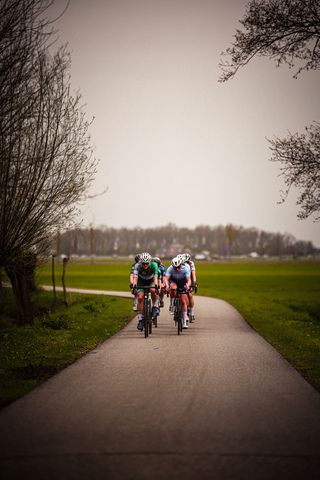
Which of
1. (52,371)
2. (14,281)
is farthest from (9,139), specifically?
(14,281)

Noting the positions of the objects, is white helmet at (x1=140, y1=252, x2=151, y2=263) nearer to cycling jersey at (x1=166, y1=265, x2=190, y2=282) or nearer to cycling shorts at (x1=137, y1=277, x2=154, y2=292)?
cycling shorts at (x1=137, y1=277, x2=154, y2=292)

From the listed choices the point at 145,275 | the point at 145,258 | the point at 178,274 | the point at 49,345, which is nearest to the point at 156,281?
the point at 145,275

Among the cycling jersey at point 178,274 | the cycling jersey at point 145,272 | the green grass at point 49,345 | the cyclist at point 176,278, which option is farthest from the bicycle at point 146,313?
the green grass at point 49,345

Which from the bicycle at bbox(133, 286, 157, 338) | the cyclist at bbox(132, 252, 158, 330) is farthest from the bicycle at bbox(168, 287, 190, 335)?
the bicycle at bbox(133, 286, 157, 338)

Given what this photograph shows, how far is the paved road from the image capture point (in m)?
3.81

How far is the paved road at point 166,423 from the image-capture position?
381 centimetres

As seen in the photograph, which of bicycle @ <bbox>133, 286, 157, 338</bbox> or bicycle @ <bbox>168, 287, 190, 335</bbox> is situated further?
bicycle @ <bbox>168, 287, 190, 335</bbox>

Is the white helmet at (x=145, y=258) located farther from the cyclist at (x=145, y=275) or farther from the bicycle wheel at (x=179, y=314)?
the bicycle wheel at (x=179, y=314)

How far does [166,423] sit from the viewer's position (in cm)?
490

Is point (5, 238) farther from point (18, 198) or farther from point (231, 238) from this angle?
point (231, 238)

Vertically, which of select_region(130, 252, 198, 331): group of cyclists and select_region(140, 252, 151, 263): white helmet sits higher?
select_region(140, 252, 151, 263): white helmet

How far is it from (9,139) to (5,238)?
2.27 metres

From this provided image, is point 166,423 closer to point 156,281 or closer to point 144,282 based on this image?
point 156,281

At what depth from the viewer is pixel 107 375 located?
7.28 meters
